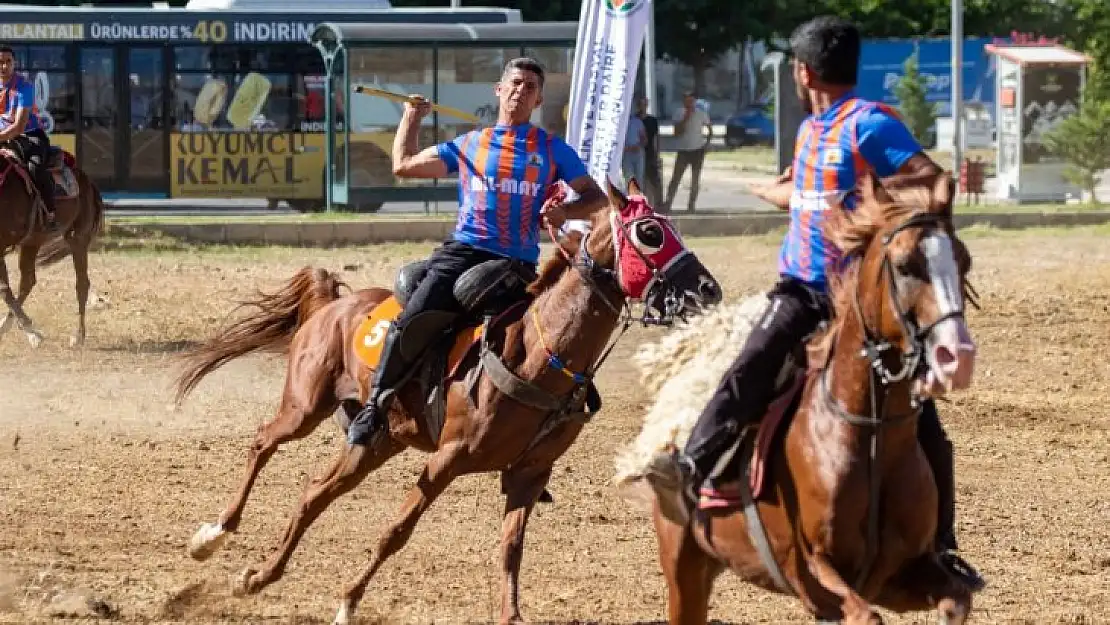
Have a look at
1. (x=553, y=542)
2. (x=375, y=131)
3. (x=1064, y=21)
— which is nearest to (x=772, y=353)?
(x=553, y=542)

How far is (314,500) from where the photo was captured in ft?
26.0

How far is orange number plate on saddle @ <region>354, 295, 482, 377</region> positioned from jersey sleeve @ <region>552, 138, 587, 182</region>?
2.52ft

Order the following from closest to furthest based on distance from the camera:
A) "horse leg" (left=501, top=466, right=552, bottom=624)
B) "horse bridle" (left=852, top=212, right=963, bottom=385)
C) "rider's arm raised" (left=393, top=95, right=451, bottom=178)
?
"horse bridle" (left=852, top=212, right=963, bottom=385)
"horse leg" (left=501, top=466, right=552, bottom=624)
"rider's arm raised" (left=393, top=95, right=451, bottom=178)

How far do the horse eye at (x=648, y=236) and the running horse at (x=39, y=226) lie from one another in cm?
939

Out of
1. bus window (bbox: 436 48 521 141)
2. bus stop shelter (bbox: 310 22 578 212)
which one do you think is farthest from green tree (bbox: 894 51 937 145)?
bus window (bbox: 436 48 521 141)

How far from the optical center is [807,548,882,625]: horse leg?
5.15 meters

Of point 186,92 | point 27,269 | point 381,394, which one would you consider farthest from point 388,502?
point 186,92

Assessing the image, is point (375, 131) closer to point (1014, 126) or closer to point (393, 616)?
point (1014, 126)

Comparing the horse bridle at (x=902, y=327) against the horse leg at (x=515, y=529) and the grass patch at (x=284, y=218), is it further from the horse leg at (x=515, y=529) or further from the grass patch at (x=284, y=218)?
the grass patch at (x=284, y=218)

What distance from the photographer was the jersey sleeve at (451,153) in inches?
302

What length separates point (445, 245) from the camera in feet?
26.0

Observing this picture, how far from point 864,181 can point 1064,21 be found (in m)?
56.6

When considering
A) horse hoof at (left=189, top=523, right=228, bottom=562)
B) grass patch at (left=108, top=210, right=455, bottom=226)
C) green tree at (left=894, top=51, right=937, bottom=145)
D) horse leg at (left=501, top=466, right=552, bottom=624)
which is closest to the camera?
horse leg at (left=501, top=466, right=552, bottom=624)

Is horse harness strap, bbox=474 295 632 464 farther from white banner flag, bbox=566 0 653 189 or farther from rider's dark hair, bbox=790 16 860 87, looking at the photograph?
white banner flag, bbox=566 0 653 189
